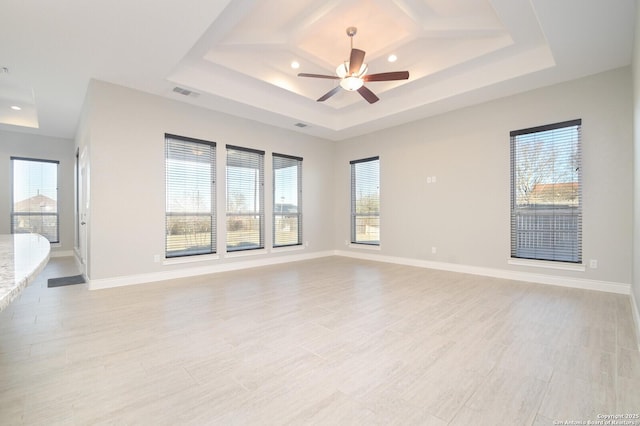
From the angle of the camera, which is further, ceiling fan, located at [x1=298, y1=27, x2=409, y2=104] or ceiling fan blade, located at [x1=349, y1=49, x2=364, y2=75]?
ceiling fan, located at [x1=298, y1=27, x2=409, y2=104]

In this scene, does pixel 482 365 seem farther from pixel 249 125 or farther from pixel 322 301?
pixel 249 125

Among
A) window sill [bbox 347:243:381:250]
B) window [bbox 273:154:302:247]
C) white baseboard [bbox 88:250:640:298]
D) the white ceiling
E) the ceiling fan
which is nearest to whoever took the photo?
the white ceiling

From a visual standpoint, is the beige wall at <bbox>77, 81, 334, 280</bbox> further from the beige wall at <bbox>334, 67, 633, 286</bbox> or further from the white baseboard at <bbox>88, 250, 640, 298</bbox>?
the beige wall at <bbox>334, 67, 633, 286</bbox>

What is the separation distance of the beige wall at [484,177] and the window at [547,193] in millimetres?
112

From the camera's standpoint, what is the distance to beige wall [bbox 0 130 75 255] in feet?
21.1

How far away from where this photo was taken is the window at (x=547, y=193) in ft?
13.9

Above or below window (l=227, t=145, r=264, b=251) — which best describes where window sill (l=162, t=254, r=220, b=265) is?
below

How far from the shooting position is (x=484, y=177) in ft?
16.5

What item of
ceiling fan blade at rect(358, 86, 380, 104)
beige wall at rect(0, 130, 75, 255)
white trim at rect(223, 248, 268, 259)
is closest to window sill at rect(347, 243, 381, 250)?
white trim at rect(223, 248, 268, 259)

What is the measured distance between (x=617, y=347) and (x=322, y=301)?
2690 millimetres

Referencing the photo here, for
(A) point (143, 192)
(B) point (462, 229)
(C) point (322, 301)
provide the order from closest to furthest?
(C) point (322, 301) < (A) point (143, 192) < (B) point (462, 229)

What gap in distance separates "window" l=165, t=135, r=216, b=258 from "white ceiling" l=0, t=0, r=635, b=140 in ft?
2.76

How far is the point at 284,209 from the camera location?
21.9ft

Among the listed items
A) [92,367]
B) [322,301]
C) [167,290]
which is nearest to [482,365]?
[322,301]
